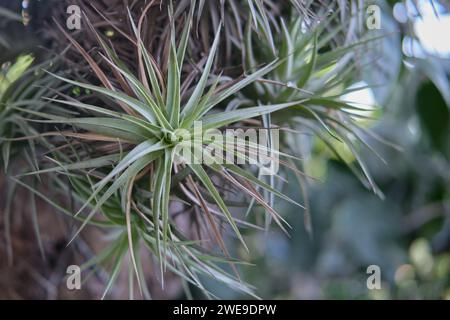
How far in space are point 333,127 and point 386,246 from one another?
60 cm

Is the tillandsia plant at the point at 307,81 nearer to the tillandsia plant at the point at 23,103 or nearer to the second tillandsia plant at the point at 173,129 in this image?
the second tillandsia plant at the point at 173,129

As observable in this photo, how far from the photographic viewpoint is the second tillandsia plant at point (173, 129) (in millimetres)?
318

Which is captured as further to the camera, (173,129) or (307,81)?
(307,81)

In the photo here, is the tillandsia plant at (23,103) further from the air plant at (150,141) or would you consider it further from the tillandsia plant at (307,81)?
the tillandsia plant at (307,81)

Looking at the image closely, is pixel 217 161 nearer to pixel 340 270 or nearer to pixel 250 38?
pixel 250 38

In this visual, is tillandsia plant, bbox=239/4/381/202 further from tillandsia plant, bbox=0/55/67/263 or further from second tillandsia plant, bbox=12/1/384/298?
tillandsia plant, bbox=0/55/67/263

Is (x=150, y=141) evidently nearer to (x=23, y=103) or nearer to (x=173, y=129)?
(x=173, y=129)

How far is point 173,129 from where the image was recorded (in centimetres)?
32

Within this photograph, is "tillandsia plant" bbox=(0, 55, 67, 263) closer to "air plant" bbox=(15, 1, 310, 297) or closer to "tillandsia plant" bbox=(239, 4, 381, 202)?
"air plant" bbox=(15, 1, 310, 297)

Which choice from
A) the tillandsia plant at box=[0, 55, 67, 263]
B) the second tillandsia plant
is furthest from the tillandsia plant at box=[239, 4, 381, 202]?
the tillandsia plant at box=[0, 55, 67, 263]

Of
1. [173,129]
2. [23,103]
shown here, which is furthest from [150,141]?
[23,103]

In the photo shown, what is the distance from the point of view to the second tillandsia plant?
32 cm

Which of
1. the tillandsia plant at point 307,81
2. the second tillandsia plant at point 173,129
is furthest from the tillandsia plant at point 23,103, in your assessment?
the tillandsia plant at point 307,81

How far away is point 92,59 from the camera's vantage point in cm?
34
